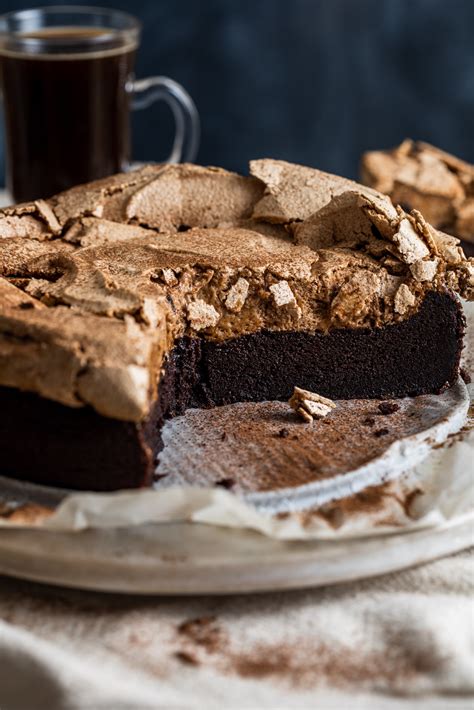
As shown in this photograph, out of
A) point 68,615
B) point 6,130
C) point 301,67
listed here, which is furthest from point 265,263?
point 301,67

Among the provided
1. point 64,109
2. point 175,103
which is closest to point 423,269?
point 64,109

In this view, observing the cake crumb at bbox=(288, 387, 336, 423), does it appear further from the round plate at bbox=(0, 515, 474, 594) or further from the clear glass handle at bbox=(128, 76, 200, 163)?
the clear glass handle at bbox=(128, 76, 200, 163)

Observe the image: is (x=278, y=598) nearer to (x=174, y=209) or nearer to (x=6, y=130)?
(x=174, y=209)

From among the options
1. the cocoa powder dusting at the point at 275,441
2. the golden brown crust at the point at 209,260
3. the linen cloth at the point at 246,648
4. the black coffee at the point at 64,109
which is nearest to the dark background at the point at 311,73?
the black coffee at the point at 64,109

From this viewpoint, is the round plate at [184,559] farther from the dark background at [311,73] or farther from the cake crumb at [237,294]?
the dark background at [311,73]

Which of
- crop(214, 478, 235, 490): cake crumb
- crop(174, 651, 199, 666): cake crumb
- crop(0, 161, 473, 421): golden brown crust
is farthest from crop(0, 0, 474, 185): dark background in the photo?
crop(174, 651, 199, 666): cake crumb

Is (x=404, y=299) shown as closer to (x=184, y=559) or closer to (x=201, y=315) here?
(x=201, y=315)
